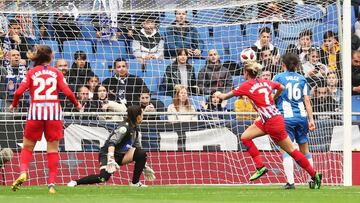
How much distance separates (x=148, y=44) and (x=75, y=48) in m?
1.35

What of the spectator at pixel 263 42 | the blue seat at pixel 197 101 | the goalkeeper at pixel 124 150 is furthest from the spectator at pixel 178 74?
the goalkeeper at pixel 124 150

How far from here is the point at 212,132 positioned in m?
16.8

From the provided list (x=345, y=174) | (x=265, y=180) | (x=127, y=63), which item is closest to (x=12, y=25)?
(x=127, y=63)

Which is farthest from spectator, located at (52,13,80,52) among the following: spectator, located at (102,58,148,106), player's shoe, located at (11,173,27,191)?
player's shoe, located at (11,173,27,191)

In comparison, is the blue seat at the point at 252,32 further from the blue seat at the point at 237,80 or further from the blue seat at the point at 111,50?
the blue seat at the point at 111,50

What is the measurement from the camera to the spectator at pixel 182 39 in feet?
59.8

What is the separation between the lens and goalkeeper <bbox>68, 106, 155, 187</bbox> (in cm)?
1473

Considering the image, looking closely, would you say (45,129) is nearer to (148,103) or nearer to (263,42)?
(148,103)

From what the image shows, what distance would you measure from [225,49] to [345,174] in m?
4.25

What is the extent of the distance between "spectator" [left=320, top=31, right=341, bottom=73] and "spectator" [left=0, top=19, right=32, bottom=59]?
17.4 ft

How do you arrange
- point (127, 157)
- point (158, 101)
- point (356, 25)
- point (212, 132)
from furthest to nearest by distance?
point (356, 25), point (158, 101), point (212, 132), point (127, 157)

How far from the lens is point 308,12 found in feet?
56.5

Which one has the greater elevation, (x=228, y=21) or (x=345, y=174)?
(x=228, y=21)

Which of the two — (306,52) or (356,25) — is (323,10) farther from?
(356,25)
